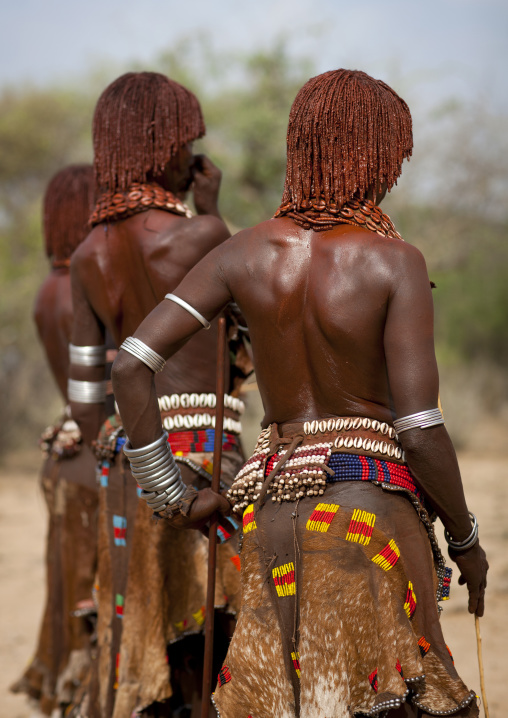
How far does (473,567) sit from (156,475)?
94cm

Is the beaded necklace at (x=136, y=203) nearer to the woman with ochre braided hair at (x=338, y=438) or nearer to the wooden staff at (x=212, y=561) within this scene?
the wooden staff at (x=212, y=561)

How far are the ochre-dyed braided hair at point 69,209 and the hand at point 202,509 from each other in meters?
2.27

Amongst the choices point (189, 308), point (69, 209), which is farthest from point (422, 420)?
point (69, 209)

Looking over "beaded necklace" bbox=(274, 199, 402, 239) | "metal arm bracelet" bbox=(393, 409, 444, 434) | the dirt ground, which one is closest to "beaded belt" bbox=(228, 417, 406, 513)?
"metal arm bracelet" bbox=(393, 409, 444, 434)

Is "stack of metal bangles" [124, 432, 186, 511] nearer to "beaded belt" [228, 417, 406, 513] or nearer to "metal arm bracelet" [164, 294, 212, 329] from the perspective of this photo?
"beaded belt" [228, 417, 406, 513]

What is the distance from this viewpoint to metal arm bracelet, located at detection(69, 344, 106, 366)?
327 centimetres

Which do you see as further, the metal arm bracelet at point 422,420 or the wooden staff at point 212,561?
the wooden staff at point 212,561

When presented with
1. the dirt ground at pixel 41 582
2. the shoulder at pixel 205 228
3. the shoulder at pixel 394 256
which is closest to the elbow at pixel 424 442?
the shoulder at pixel 394 256

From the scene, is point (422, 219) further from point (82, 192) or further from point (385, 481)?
point (385, 481)

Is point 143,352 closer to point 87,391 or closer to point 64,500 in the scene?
point 87,391

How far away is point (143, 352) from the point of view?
227cm

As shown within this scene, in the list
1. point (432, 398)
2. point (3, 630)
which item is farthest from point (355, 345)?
point (3, 630)

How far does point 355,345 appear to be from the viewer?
2113 mm

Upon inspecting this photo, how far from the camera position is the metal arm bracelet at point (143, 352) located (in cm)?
227
